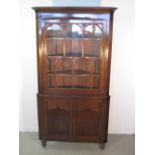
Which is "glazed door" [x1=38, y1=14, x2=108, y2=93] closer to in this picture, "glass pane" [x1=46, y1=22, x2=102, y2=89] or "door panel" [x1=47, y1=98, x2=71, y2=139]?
"glass pane" [x1=46, y1=22, x2=102, y2=89]

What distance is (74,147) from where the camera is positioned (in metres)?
2.93

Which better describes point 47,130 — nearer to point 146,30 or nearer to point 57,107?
point 57,107

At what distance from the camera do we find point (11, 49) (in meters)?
0.87

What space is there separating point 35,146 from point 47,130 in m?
0.36

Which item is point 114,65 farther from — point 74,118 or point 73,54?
point 74,118

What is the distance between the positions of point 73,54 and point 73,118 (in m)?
0.86

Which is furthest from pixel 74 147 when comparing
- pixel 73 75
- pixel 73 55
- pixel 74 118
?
pixel 73 55

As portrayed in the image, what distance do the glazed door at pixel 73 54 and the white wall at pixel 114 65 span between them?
0.52 m

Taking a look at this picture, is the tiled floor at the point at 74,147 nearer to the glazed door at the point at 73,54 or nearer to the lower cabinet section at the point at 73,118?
the lower cabinet section at the point at 73,118

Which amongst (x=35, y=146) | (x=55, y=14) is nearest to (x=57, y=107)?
(x=35, y=146)

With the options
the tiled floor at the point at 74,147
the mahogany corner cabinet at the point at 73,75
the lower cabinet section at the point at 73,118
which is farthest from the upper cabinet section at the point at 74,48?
the tiled floor at the point at 74,147

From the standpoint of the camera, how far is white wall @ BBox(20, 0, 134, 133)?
2.97 metres

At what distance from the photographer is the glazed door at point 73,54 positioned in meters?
2.58

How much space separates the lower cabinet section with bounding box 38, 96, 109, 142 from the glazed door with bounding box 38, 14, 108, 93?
0.16 metres
